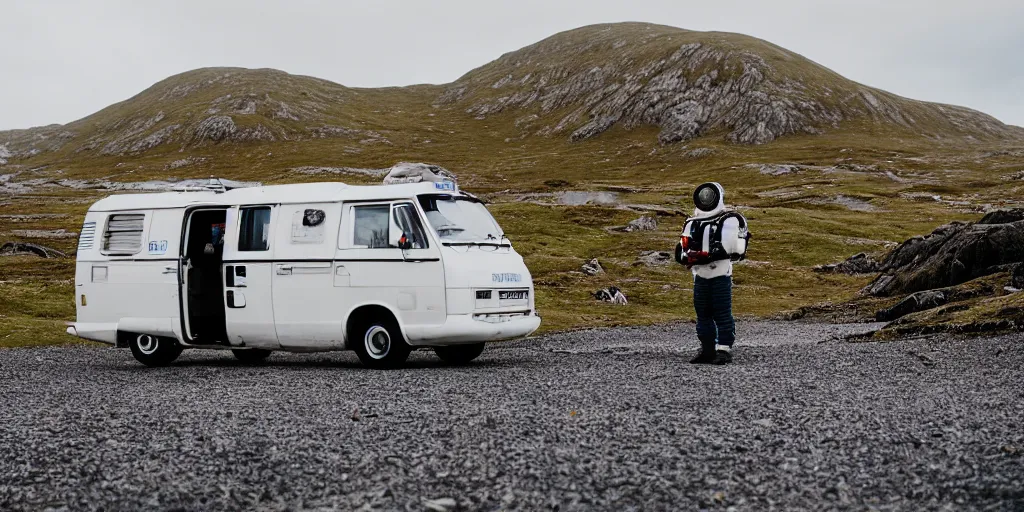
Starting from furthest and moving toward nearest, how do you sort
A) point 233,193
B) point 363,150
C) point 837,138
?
point 363,150 < point 837,138 < point 233,193

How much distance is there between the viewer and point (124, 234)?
17906 mm

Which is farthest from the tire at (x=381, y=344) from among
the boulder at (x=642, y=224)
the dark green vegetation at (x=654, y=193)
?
the boulder at (x=642, y=224)

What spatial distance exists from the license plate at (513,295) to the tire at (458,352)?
160 centimetres

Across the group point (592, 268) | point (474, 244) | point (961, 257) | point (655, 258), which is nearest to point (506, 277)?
point (474, 244)

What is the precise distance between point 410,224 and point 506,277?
2081mm

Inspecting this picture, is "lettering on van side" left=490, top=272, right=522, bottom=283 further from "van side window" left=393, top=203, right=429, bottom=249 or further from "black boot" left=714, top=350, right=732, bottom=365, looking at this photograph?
"black boot" left=714, top=350, right=732, bottom=365

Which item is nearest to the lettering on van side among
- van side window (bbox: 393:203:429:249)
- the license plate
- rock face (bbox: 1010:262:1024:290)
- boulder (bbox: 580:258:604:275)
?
the license plate

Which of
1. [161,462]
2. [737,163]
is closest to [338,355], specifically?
[161,462]

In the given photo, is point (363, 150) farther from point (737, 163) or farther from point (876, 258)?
point (876, 258)

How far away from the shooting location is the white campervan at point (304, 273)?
15281 millimetres

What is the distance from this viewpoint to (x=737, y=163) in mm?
157125

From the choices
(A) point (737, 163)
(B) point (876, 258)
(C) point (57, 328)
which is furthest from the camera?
(A) point (737, 163)

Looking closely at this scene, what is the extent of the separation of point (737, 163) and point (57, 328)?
144m

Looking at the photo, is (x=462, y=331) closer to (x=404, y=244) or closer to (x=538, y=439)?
(x=404, y=244)
